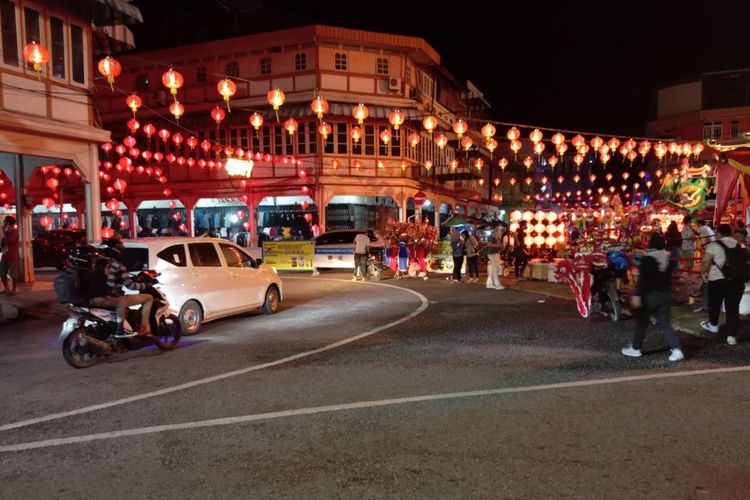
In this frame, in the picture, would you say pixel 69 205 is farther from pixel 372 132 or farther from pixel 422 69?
pixel 422 69

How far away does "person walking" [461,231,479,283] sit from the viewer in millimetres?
16906

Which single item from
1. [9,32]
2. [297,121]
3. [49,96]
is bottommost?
[49,96]

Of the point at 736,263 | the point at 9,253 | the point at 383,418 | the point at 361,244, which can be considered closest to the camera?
the point at 383,418

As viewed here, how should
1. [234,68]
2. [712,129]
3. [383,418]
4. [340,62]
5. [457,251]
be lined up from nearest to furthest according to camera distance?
[383,418]
[457,251]
[340,62]
[234,68]
[712,129]

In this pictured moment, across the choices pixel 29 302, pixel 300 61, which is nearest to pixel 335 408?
pixel 29 302

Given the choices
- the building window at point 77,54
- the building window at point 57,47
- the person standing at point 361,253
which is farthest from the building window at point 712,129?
the building window at point 57,47

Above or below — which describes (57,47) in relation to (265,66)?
below

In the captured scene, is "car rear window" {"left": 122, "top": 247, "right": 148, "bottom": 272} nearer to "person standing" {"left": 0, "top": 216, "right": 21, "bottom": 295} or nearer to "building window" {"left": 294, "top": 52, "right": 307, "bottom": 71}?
"person standing" {"left": 0, "top": 216, "right": 21, "bottom": 295}

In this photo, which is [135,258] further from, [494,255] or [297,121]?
[297,121]

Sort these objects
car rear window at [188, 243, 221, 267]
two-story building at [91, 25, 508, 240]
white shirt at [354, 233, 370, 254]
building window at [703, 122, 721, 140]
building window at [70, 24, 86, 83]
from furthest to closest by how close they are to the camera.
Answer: building window at [703, 122, 721, 140] < two-story building at [91, 25, 508, 240] < white shirt at [354, 233, 370, 254] < building window at [70, 24, 86, 83] < car rear window at [188, 243, 221, 267]

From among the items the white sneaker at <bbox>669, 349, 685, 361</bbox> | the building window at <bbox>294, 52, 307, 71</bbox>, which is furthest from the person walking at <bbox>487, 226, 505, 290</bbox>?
the building window at <bbox>294, 52, 307, 71</bbox>

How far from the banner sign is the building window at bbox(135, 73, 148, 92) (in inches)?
542

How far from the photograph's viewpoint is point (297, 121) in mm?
27375

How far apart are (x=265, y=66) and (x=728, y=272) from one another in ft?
80.9
